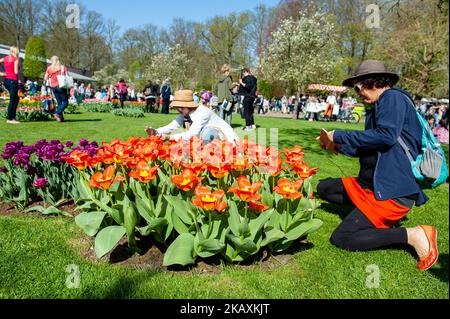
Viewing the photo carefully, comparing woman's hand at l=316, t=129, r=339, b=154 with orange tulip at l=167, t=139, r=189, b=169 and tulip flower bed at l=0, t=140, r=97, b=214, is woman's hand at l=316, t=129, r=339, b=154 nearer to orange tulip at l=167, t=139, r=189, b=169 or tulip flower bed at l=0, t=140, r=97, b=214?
orange tulip at l=167, t=139, r=189, b=169

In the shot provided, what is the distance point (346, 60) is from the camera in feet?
112

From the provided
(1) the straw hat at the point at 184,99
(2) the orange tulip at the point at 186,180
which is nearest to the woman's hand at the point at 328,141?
(2) the orange tulip at the point at 186,180

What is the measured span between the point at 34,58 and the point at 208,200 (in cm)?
3661

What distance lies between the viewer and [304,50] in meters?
24.8

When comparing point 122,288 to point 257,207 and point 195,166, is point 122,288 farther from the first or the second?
point 257,207

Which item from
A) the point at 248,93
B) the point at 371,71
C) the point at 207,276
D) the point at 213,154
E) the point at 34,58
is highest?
the point at 34,58

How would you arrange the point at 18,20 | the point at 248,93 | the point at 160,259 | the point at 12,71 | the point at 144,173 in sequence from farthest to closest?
the point at 18,20
the point at 248,93
the point at 12,71
the point at 160,259
the point at 144,173

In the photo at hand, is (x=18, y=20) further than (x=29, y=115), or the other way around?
(x=18, y=20)

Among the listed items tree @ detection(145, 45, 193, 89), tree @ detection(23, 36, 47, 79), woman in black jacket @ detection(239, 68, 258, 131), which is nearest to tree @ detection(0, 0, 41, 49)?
tree @ detection(23, 36, 47, 79)

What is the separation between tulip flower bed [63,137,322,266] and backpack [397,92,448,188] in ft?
2.74

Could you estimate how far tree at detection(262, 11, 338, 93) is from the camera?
79.4 feet

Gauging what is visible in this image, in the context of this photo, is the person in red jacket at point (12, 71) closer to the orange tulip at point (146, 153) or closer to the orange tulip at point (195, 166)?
the orange tulip at point (146, 153)

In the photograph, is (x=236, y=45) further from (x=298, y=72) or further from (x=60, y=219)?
(x=60, y=219)

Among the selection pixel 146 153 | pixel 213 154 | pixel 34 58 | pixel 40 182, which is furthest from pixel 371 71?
pixel 34 58
